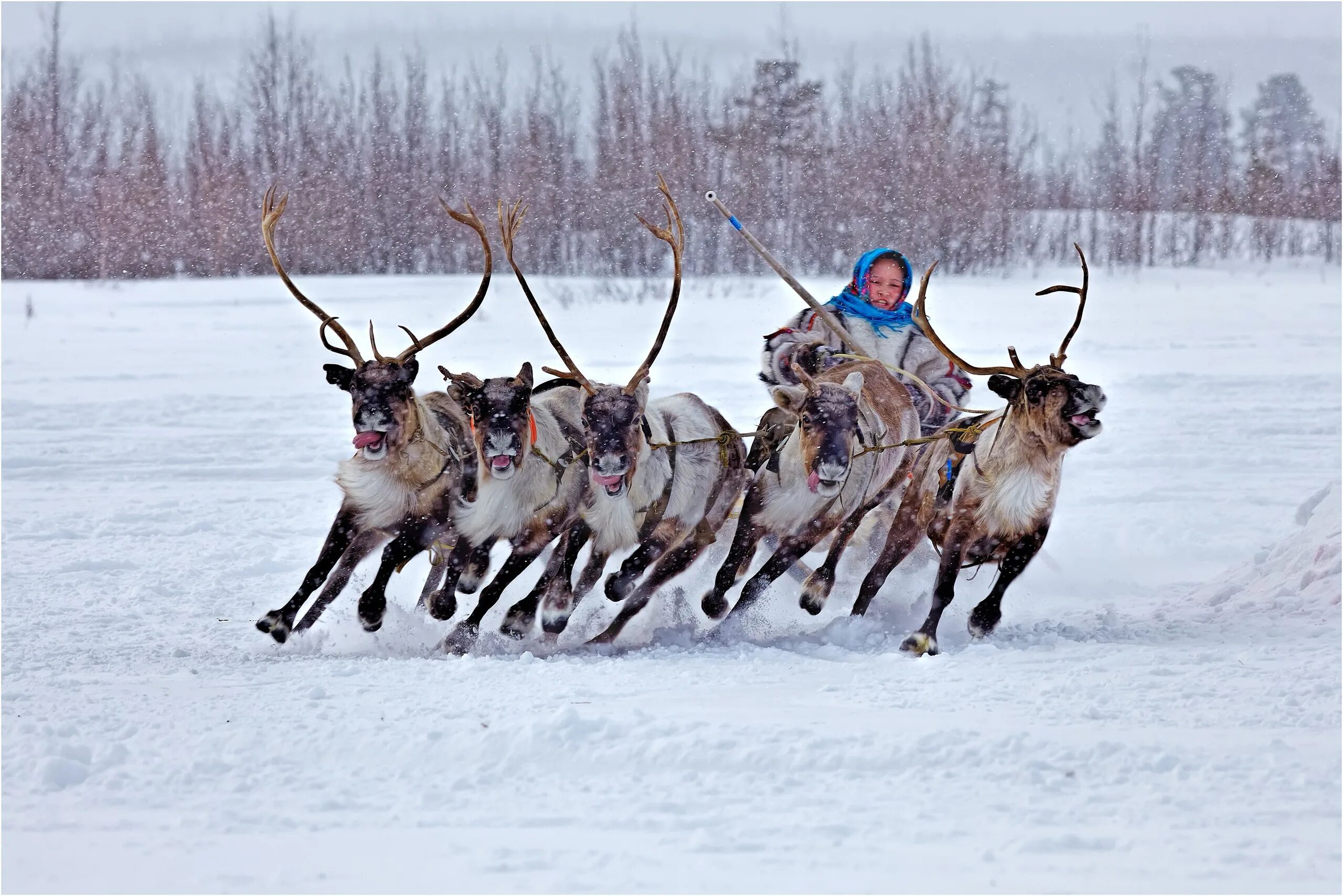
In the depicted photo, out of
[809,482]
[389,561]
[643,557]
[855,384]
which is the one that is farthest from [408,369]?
[855,384]

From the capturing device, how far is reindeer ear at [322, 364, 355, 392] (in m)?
6.59

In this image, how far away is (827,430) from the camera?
21.6 ft

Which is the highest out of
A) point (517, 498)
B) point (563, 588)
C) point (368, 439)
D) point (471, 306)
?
point (471, 306)

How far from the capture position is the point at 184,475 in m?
11.8

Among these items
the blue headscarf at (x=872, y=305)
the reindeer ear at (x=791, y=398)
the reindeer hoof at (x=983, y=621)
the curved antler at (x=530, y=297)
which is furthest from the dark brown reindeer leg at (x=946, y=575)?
the blue headscarf at (x=872, y=305)

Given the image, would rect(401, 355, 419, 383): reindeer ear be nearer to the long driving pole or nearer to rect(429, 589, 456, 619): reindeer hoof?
rect(429, 589, 456, 619): reindeer hoof

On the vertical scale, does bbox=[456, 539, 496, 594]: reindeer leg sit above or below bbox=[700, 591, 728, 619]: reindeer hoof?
above

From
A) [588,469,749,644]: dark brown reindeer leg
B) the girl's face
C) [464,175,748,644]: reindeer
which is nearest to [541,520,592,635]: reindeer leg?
[464,175,748,644]: reindeer

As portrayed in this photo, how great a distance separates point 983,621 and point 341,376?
3.06 metres

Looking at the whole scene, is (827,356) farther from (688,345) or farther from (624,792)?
(688,345)

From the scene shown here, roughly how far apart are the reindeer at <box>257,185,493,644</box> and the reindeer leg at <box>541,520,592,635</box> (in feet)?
1.78

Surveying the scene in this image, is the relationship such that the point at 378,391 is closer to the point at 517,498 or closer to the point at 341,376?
the point at 341,376

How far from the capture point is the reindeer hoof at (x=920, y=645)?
6.19m

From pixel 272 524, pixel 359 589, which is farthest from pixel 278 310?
pixel 359 589
